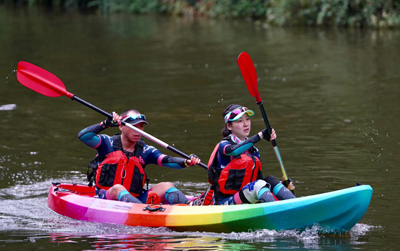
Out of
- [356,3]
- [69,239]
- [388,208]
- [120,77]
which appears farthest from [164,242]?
[356,3]

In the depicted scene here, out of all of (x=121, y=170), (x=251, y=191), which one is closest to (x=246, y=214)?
(x=251, y=191)

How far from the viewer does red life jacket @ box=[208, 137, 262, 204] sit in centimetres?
661

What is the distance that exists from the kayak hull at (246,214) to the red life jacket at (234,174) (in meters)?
0.23

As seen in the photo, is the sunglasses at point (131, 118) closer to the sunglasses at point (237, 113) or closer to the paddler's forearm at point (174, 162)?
the paddler's forearm at point (174, 162)

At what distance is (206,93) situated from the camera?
14.2 meters

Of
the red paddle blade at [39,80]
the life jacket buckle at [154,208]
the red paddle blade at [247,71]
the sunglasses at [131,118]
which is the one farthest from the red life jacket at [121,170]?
the red paddle blade at [39,80]

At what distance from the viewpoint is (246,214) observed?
21.0 ft

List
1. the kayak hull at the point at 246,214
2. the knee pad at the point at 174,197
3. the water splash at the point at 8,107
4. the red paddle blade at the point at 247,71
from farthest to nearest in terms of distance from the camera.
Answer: the water splash at the point at 8,107
the red paddle blade at the point at 247,71
the knee pad at the point at 174,197
the kayak hull at the point at 246,214

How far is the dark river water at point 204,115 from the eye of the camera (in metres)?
6.57

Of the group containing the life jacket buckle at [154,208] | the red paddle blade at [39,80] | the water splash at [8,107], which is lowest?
the water splash at [8,107]

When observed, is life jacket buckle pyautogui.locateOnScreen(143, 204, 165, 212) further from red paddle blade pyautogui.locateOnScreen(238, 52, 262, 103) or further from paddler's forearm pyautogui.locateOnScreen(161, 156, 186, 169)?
red paddle blade pyautogui.locateOnScreen(238, 52, 262, 103)

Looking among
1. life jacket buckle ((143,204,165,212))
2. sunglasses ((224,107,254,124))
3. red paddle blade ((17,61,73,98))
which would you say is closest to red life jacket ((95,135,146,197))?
life jacket buckle ((143,204,165,212))

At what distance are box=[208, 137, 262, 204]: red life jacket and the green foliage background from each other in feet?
59.2

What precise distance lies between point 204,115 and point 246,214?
572 centimetres
